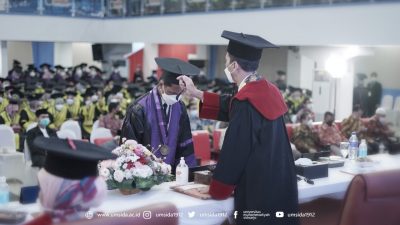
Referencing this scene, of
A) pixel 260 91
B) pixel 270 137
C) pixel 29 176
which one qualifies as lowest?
pixel 29 176

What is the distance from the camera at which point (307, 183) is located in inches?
162

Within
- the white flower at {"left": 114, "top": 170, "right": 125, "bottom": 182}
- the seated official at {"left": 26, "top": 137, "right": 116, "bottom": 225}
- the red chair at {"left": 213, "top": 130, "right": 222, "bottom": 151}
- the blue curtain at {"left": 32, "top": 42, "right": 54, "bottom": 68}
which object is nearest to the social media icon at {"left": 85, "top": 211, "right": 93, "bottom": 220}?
the seated official at {"left": 26, "top": 137, "right": 116, "bottom": 225}

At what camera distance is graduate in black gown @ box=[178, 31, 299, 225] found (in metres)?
3.50

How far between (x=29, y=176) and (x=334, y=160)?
508 cm

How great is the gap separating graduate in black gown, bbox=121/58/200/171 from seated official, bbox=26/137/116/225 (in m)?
2.56

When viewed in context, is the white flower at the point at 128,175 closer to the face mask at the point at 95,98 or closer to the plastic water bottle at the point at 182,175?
the plastic water bottle at the point at 182,175

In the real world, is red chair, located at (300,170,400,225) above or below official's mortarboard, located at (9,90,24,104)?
above

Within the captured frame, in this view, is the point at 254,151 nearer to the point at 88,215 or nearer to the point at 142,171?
the point at 142,171

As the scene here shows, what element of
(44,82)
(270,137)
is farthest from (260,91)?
(44,82)

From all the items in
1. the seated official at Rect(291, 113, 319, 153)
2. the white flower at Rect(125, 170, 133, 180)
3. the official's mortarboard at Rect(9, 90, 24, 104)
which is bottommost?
the seated official at Rect(291, 113, 319, 153)

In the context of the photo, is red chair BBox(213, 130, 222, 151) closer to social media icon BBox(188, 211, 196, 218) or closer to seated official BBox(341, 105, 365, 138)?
seated official BBox(341, 105, 365, 138)

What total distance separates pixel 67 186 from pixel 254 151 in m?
1.51

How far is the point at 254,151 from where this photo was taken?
3527 mm

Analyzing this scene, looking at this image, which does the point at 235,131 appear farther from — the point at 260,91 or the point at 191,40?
the point at 191,40
